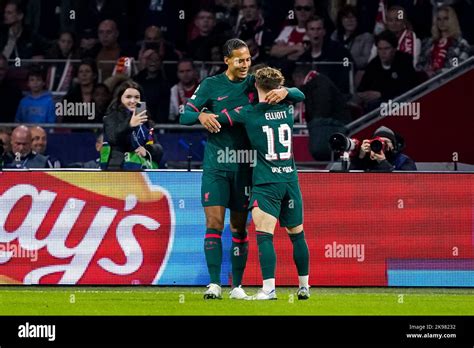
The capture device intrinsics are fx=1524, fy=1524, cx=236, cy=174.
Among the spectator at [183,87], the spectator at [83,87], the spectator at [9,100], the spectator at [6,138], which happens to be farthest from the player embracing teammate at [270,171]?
the spectator at [9,100]

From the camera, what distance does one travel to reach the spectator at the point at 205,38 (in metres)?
22.7

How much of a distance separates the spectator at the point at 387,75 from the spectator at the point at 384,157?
3991 millimetres

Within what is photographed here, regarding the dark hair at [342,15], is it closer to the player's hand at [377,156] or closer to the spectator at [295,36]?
the spectator at [295,36]

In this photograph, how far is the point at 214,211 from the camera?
49.5ft

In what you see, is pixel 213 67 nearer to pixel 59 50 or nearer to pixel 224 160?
pixel 59 50

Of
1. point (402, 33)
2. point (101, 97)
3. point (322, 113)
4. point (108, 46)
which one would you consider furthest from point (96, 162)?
point (402, 33)

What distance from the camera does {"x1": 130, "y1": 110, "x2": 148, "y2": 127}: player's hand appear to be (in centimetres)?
1681

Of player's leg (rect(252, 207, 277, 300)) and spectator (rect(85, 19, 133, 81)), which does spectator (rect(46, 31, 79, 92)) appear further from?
player's leg (rect(252, 207, 277, 300))

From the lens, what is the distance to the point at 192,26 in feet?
76.8

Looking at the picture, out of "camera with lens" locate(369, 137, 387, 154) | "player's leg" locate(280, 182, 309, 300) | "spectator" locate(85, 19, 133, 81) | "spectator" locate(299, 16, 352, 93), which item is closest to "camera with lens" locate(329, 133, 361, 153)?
"camera with lens" locate(369, 137, 387, 154)

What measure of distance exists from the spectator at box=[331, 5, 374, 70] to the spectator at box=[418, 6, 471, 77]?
2.84 ft

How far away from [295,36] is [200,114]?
802 centimetres

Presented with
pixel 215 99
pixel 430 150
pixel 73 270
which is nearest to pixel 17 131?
pixel 73 270

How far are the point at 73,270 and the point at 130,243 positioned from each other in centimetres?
70
